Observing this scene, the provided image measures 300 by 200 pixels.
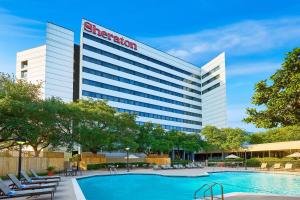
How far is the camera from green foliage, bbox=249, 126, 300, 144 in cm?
6116

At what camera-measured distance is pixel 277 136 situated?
64.8m

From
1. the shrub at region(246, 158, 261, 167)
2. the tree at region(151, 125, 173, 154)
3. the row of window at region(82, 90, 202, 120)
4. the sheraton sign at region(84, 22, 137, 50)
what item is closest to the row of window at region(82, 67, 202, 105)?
the row of window at region(82, 90, 202, 120)

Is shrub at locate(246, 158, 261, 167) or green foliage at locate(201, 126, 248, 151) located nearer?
shrub at locate(246, 158, 261, 167)

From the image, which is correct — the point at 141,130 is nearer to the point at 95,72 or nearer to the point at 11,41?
the point at 95,72

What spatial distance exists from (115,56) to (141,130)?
2421cm

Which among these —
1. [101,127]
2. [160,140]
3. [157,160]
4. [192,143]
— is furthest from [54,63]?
[192,143]

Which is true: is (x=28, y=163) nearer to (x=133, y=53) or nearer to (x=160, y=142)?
(x=160, y=142)

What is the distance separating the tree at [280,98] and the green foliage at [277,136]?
170 feet

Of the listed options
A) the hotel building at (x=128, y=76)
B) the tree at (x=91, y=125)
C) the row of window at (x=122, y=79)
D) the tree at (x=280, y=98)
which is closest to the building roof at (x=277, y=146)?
the hotel building at (x=128, y=76)

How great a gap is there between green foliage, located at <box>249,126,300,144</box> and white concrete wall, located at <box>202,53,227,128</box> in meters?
24.2

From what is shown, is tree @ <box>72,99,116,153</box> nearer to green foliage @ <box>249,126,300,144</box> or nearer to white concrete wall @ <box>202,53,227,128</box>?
green foliage @ <box>249,126,300,144</box>

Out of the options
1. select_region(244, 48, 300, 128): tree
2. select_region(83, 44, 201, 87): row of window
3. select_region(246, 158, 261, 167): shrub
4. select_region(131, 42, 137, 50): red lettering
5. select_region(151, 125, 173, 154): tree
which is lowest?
select_region(246, 158, 261, 167): shrub

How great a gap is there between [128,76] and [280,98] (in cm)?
6590

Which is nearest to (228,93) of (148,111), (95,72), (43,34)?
(148,111)
